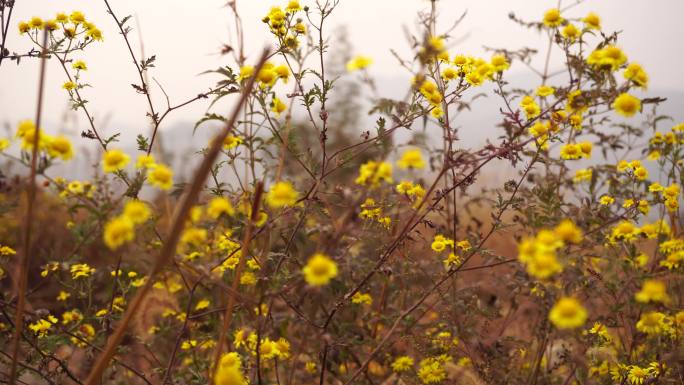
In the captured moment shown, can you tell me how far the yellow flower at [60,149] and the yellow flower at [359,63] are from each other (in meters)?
0.95

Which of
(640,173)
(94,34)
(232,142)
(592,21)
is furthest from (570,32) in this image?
(94,34)

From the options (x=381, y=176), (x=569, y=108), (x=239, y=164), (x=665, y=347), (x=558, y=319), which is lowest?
(x=558, y=319)

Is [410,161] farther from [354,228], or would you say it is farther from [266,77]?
[266,77]

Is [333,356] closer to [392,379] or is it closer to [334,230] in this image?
[392,379]

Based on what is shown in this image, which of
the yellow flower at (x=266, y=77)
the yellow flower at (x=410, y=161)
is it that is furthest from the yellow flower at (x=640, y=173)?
the yellow flower at (x=266, y=77)

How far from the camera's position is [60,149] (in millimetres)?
1171

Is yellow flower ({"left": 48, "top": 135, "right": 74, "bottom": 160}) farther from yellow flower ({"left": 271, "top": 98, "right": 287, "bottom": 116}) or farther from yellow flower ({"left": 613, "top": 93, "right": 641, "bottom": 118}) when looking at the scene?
yellow flower ({"left": 613, "top": 93, "right": 641, "bottom": 118})

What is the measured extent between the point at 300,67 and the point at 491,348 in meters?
1.80

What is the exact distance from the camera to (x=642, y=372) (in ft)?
6.89

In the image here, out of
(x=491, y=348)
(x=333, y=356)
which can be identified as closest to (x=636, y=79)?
(x=491, y=348)

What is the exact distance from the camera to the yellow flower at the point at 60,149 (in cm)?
115

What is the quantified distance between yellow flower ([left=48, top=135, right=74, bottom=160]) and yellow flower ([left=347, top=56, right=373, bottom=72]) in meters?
0.95

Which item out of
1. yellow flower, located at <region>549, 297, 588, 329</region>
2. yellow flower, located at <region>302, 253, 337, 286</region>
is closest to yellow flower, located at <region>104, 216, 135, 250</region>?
yellow flower, located at <region>302, 253, 337, 286</region>

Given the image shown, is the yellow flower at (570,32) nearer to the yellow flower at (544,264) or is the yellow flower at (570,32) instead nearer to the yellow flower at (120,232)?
the yellow flower at (544,264)
